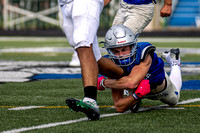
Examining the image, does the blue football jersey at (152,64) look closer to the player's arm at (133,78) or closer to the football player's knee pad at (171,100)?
the player's arm at (133,78)

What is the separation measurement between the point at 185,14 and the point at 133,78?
30896 mm

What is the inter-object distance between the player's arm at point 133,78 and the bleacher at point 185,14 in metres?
28.7

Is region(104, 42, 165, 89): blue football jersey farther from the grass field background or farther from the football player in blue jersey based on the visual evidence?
the grass field background

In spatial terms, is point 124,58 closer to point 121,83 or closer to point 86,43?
point 121,83

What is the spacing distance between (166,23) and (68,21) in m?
28.3

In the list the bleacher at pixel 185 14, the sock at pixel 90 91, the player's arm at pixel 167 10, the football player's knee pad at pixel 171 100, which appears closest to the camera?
the sock at pixel 90 91

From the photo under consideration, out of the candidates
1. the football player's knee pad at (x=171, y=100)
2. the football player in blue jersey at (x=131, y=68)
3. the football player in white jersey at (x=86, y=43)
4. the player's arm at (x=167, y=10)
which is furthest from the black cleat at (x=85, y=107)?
the player's arm at (x=167, y=10)

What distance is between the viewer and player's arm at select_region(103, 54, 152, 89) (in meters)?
3.78

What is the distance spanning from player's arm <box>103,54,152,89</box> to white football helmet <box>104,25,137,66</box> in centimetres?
9

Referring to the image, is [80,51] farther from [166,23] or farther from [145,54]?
[166,23]

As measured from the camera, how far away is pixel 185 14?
33.9 metres

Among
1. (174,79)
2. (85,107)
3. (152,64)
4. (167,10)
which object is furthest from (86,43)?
(167,10)

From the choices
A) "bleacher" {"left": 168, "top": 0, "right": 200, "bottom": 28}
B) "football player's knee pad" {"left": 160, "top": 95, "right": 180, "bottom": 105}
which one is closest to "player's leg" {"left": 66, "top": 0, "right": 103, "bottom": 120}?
"football player's knee pad" {"left": 160, "top": 95, "right": 180, "bottom": 105}

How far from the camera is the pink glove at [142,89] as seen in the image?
3.73m
